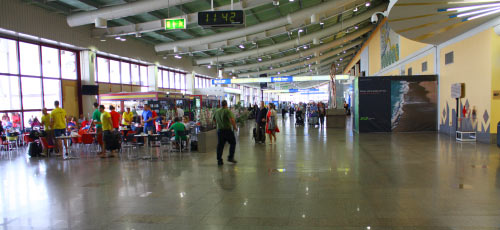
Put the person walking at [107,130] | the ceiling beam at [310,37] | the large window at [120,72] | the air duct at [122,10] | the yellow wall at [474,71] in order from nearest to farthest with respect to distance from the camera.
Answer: the person walking at [107,130] → the yellow wall at [474,71] → the air duct at [122,10] → the large window at [120,72] → the ceiling beam at [310,37]

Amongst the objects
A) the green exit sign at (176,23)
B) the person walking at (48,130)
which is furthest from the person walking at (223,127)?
the person walking at (48,130)

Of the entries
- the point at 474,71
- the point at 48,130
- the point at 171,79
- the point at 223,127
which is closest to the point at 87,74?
the point at 48,130

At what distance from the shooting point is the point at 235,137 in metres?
11.5

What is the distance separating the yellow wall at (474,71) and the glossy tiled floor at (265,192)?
2.20 m

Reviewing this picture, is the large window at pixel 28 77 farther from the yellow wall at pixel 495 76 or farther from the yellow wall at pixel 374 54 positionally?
the yellow wall at pixel 374 54

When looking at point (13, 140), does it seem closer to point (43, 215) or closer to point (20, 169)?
point (20, 169)

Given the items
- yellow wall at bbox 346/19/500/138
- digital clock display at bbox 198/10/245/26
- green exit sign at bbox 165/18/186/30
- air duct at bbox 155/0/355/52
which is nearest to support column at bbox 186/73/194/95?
air duct at bbox 155/0/355/52

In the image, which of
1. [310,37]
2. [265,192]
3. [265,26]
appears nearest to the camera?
[265,192]

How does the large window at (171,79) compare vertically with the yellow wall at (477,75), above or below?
above

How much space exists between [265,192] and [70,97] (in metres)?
14.3

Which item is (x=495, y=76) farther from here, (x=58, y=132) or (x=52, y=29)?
(x=52, y=29)

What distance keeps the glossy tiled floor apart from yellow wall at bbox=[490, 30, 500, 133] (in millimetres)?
1589

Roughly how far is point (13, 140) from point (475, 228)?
40.3 ft

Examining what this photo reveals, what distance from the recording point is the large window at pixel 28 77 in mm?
12367
